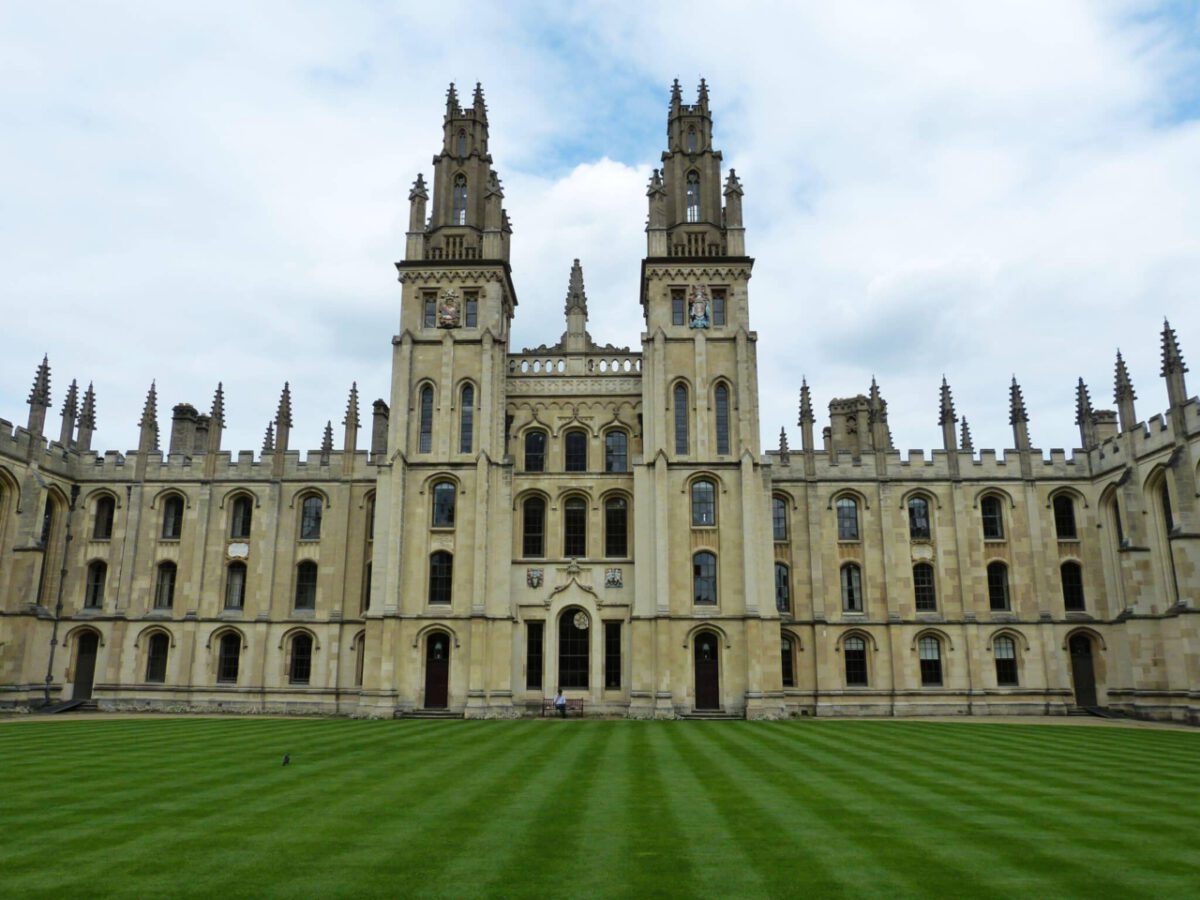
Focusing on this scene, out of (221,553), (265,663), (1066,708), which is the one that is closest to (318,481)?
(221,553)

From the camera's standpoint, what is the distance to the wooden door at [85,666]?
42969 millimetres

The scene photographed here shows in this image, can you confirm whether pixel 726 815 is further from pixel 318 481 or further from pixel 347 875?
pixel 318 481

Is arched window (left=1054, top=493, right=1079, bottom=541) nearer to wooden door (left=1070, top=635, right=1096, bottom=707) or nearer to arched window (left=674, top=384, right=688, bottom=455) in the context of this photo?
wooden door (left=1070, top=635, right=1096, bottom=707)

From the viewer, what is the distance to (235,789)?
50.2ft

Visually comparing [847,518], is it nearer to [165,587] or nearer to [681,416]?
[681,416]

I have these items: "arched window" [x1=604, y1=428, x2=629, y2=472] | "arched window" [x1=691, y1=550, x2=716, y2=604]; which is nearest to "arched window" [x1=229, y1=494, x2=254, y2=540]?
"arched window" [x1=604, y1=428, x2=629, y2=472]

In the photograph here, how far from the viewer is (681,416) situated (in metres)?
40.4

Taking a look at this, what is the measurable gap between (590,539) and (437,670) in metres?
9.10

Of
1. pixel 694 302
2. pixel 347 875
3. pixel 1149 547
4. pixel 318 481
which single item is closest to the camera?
pixel 347 875

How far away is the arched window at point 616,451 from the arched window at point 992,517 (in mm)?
18320

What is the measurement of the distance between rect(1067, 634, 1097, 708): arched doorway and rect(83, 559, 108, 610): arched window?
48993 millimetres

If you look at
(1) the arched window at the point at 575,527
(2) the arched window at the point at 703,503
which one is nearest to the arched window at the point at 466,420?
(1) the arched window at the point at 575,527

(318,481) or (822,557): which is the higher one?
(318,481)

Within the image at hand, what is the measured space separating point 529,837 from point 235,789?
22.4 ft
